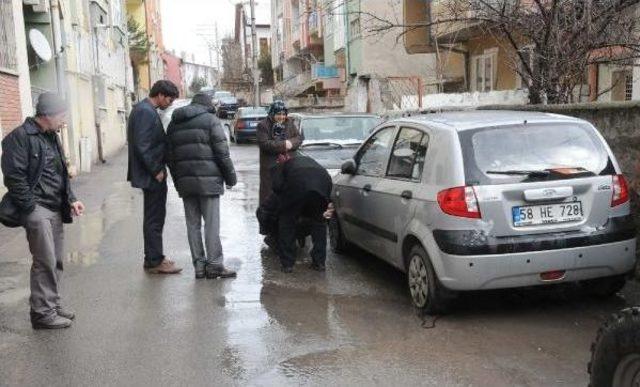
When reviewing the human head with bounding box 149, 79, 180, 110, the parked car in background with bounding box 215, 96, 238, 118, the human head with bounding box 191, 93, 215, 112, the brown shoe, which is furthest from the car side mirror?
the parked car in background with bounding box 215, 96, 238, 118

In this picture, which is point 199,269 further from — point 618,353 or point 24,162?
point 618,353

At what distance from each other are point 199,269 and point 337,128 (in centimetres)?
456

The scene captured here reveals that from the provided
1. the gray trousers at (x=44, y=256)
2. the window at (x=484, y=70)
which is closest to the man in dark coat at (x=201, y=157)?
the gray trousers at (x=44, y=256)

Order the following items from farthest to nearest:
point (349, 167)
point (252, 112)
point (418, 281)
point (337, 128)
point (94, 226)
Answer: point (252, 112) → point (337, 128) → point (94, 226) → point (349, 167) → point (418, 281)

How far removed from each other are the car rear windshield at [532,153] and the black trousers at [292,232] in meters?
2.09

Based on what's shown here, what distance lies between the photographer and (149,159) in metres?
6.43

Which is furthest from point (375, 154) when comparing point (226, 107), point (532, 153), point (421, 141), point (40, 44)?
point (226, 107)

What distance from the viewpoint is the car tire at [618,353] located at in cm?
319

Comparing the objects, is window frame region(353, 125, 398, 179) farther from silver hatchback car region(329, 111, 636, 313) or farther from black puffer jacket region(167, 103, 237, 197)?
black puffer jacket region(167, 103, 237, 197)

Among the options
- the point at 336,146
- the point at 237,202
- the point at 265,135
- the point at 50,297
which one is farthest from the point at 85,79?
the point at 50,297

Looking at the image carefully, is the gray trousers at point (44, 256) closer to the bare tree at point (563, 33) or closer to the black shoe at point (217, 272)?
the black shoe at point (217, 272)

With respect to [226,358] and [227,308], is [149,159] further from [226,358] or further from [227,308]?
[226,358]

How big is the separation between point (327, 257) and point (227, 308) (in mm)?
2034

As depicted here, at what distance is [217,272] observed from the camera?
22.0 feet
